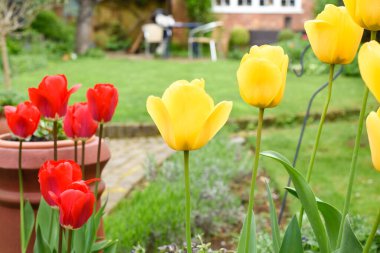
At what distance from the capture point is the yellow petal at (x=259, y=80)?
1094mm

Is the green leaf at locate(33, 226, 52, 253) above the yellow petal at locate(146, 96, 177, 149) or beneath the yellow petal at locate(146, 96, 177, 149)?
beneath

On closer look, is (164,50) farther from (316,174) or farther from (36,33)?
(316,174)

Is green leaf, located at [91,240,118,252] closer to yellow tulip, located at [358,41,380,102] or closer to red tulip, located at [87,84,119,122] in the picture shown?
red tulip, located at [87,84,119,122]

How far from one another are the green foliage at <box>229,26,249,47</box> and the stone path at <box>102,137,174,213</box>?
11.9m

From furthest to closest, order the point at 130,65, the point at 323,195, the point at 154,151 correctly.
→ 1. the point at 130,65
2. the point at 154,151
3. the point at 323,195

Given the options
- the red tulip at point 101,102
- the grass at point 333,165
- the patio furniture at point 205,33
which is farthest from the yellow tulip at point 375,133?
the patio furniture at point 205,33

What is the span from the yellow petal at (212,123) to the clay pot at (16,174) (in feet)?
4.28

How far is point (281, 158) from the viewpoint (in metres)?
1.23

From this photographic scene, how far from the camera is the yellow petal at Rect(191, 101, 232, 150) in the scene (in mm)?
1110

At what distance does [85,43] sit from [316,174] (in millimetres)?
13174

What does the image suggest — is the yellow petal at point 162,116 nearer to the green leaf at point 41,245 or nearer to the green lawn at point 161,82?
the green leaf at point 41,245

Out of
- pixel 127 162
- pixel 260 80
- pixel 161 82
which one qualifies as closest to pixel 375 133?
pixel 260 80

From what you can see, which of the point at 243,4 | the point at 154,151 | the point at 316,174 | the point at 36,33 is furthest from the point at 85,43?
the point at 316,174

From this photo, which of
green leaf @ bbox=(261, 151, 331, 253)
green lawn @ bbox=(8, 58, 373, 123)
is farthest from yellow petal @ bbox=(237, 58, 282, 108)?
green lawn @ bbox=(8, 58, 373, 123)
